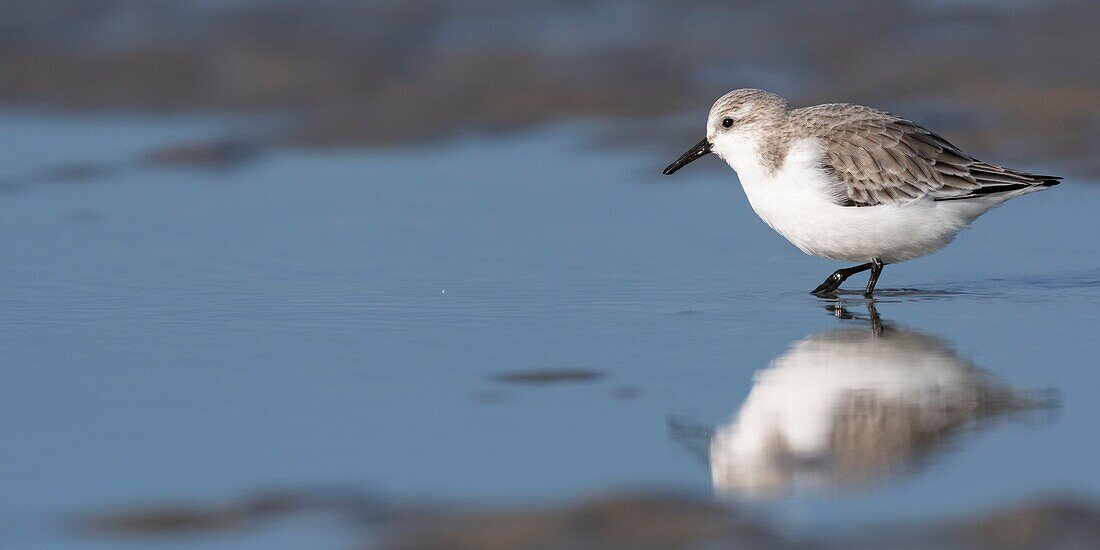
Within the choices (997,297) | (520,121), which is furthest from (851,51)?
(997,297)

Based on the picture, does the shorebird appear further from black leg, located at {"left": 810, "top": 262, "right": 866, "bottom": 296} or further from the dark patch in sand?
the dark patch in sand

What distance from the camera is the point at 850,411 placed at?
560 centimetres

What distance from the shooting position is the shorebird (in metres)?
7.66

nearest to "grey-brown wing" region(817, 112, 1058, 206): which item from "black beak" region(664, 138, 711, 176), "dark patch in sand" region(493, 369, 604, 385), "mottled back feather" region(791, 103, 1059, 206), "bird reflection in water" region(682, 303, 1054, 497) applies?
"mottled back feather" region(791, 103, 1059, 206)

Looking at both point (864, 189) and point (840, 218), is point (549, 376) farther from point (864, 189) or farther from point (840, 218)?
point (864, 189)

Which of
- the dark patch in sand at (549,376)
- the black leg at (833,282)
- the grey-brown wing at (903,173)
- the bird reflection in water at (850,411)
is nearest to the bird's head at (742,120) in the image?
the grey-brown wing at (903,173)

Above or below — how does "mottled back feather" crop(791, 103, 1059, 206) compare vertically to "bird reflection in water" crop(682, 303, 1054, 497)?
above

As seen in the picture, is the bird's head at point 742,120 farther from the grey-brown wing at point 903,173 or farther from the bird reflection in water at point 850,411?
the bird reflection in water at point 850,411

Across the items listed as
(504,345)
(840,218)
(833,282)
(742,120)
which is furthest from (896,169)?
(504,345)

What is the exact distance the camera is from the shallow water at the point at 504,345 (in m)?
5.02

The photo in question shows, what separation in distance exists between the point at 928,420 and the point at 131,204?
5.60m

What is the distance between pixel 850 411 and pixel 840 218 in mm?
2186

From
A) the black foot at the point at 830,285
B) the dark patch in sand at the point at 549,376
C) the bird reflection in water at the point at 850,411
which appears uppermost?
the black foot at the point at 830,285

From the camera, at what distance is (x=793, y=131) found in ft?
26.0
